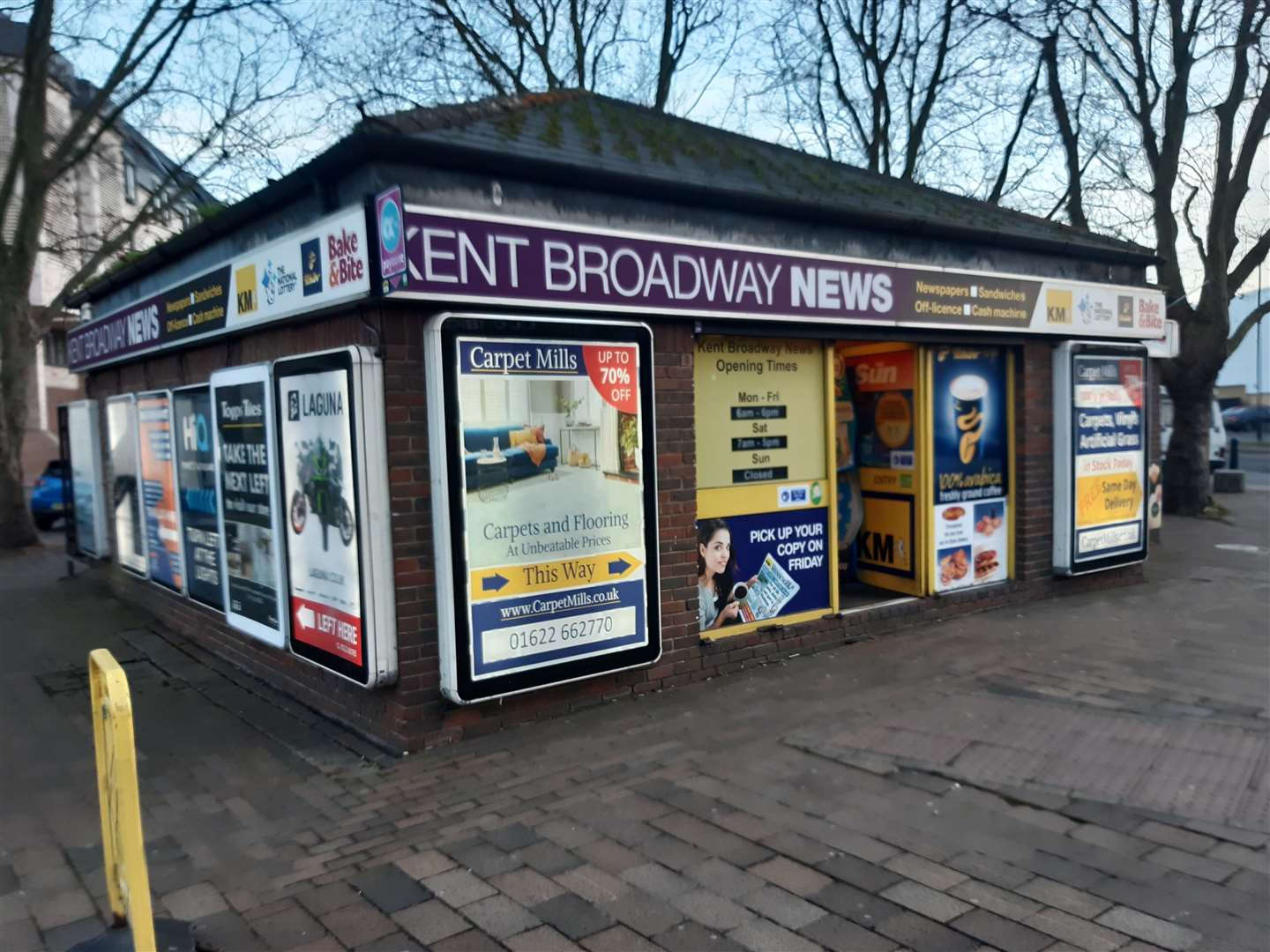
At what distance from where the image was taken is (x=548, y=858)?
404 centimetres

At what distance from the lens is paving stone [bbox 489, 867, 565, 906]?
12.1 ft

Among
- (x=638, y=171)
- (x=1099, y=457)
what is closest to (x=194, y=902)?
(x=638, y=171)

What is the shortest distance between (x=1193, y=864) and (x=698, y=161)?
17.7ft

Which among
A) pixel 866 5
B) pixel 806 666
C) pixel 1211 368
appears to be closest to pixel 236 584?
pixel 806 666

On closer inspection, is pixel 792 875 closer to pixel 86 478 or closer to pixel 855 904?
pixel 855 904

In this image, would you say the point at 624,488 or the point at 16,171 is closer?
the point at 624,488

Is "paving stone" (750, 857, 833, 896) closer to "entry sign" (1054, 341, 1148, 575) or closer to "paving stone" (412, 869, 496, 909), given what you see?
"paving stone" (412, 869, 496, 909)

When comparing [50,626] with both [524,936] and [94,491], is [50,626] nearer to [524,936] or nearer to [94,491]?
[94,491]

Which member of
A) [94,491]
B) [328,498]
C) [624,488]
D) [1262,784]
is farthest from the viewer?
[94,491]

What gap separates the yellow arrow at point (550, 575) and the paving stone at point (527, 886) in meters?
1.79

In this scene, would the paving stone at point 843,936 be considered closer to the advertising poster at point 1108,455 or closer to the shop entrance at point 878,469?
the shop entrance at point 878,469

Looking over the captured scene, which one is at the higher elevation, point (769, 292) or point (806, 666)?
point (769, 292)

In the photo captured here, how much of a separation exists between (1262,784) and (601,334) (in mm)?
4081

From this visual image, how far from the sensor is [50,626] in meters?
9.26
